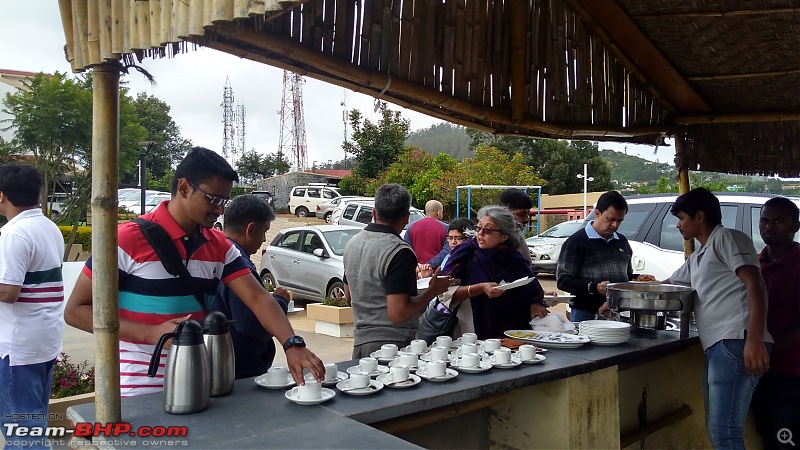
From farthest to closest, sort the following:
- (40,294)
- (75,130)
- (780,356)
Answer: (75,130)
(780,356)
(40,294)

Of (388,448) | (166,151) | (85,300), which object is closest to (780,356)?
(388,448)

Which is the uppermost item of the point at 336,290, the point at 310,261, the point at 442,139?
the point at 442,139

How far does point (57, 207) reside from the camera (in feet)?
49.0

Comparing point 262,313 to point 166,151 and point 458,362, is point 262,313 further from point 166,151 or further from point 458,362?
point 166,151

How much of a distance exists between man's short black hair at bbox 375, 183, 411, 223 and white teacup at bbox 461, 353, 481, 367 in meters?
1.08

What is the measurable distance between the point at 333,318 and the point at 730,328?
230 inches

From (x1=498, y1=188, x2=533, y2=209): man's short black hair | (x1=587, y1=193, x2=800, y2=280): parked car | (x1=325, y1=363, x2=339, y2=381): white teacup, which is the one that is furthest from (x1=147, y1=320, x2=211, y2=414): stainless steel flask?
(x1=587, y1=193, x2=800, y2=280): parked car

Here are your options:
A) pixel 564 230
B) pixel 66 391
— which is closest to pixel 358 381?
pixel 66 391

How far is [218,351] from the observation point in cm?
215

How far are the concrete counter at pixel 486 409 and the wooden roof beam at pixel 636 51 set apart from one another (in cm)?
206

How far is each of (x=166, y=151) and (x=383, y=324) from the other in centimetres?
5718

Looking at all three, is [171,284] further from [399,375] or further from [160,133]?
[160,133]

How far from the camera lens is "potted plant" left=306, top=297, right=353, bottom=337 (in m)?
8.13

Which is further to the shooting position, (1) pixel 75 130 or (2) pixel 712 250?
(1) pixel 75 130
